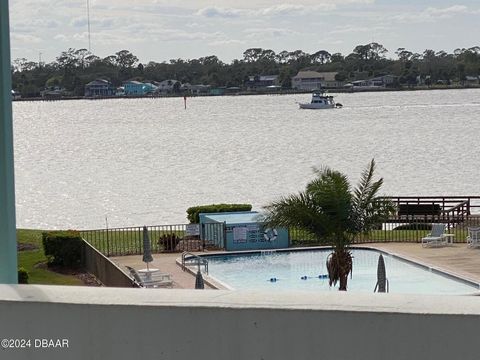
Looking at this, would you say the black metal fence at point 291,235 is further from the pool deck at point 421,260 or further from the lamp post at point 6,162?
the lamp post at point 6,162

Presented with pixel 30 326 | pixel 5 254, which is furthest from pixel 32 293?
pixel 5 254

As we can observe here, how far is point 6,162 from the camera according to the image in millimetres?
4758

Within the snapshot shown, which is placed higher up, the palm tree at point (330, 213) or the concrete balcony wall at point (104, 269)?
the palm tree at point (330, 213)

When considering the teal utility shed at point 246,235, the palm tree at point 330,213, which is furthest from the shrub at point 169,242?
the palm tree at point 330,213

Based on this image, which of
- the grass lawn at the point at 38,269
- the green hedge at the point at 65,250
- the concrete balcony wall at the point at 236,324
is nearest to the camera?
the concrete balcony wall at the point at 236,324

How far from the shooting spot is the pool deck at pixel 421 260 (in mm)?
24397

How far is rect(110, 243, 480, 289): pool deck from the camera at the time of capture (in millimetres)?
24397

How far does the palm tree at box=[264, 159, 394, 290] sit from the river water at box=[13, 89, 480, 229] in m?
31.1

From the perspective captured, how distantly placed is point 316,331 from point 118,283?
60.2ft

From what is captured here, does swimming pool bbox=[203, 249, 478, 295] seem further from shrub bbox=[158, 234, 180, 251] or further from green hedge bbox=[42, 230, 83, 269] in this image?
green hedge bbox=[42, 230, 83, 269]

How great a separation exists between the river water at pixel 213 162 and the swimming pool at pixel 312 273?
2655 cm

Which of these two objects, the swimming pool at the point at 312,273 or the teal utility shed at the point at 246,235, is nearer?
the swimming pool at the point at 312,273

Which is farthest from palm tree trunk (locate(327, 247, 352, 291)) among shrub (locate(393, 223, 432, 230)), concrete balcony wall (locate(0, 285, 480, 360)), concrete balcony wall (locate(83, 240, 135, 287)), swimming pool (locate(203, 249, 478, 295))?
concrete balcony wall (locate(0, 285, 480, 360))

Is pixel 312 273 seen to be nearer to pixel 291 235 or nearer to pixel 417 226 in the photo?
pixel 291 235
